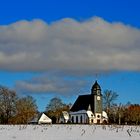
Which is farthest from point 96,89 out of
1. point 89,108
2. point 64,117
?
point 64,117

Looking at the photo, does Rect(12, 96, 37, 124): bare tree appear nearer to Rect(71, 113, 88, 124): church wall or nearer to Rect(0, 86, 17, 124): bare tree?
Rect(0, 86, 17, 124): bare tree

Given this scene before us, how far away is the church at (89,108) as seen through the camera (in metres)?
126

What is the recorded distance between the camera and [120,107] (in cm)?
10575

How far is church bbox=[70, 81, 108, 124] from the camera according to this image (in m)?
126

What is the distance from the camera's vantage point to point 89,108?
421 ft

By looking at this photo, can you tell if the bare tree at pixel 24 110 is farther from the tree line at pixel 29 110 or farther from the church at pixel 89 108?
the church at pixel 89 108

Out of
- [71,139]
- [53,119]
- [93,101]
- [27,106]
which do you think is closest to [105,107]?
[93,101]

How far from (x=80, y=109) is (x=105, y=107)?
11325mm

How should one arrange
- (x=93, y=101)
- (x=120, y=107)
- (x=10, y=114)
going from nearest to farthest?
(x=10, y=114) → (x=120, y=107) → (x=93, y=101)

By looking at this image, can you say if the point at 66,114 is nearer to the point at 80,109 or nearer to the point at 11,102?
the point at 80,109

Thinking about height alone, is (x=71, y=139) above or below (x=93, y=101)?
below

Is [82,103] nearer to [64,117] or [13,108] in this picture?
[64,117]

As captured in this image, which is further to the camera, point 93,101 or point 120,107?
point 93,101

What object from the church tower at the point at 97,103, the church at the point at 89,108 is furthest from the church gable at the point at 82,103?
the church tower at the point at 97,103
